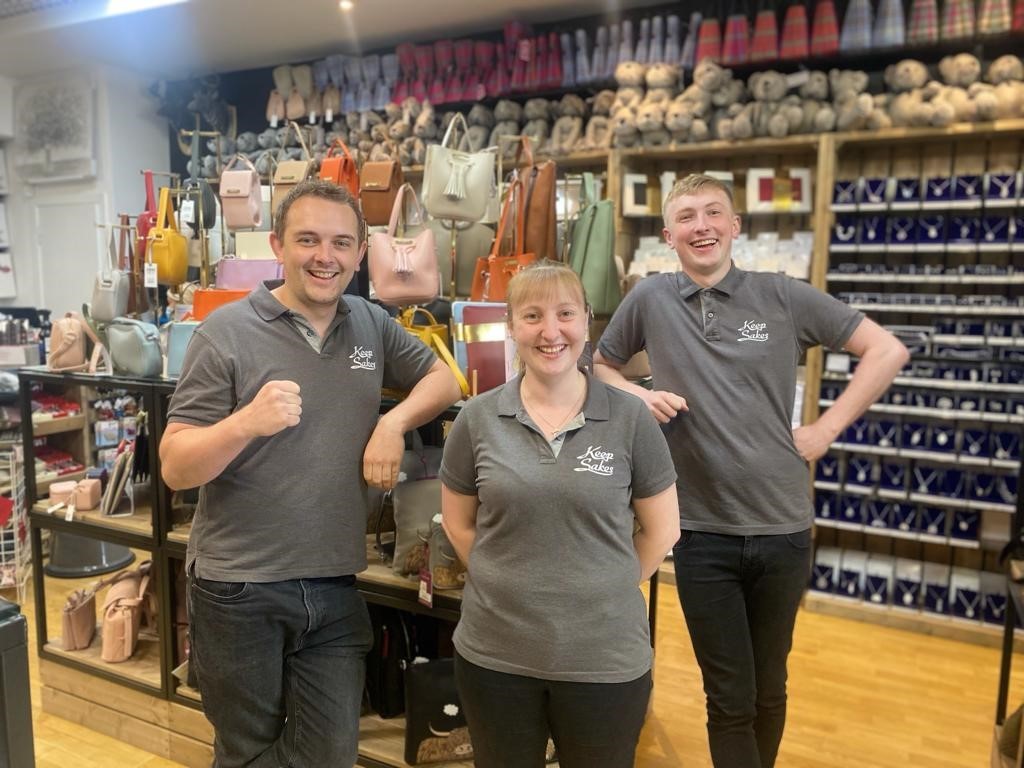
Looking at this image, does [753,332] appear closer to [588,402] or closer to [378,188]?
[588,402]

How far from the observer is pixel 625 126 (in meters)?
4.48

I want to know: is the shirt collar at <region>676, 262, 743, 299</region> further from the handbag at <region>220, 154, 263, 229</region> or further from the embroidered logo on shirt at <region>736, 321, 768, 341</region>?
the handbag at <region>220, 154, 263, 229</region>

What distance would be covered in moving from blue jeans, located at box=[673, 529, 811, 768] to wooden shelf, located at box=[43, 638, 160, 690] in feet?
6.29

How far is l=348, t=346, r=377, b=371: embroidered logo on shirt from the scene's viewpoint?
1.91 meters

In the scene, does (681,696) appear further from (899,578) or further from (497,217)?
(497,217)

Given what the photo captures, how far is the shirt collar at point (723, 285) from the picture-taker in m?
2.00

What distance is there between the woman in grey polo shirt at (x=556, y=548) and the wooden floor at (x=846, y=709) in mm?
1481

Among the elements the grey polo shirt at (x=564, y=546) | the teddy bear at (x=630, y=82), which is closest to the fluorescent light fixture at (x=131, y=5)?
the teddy bear at (x=630, y=82)

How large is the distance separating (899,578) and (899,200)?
1.90 metres

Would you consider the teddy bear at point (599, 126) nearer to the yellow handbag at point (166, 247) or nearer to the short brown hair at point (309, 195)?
the yellow handbag at point (166, 247)

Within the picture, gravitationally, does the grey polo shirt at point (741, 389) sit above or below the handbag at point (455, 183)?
below

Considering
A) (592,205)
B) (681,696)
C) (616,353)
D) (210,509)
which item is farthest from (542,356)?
(681,696)

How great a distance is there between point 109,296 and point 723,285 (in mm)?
2369

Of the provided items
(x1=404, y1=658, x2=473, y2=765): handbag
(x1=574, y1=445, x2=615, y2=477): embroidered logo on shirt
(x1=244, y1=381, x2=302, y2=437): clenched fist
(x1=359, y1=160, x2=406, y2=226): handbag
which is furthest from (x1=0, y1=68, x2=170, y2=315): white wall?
(x1=574, y1=445, x2=615, y2=477): embroidered logo on shirt
